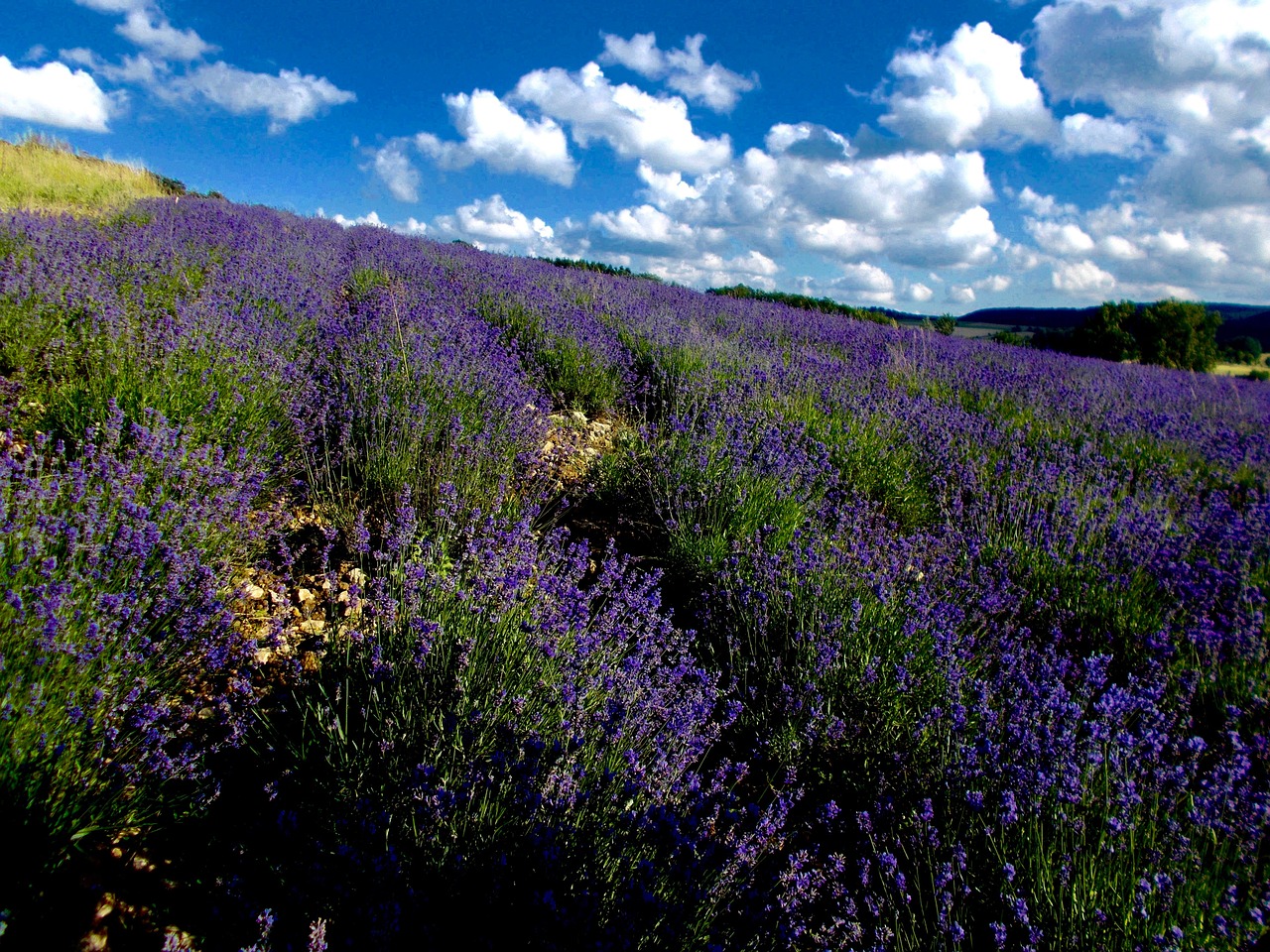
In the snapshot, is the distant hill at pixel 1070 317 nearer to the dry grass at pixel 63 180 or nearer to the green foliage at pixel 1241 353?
the green foliage at pixel 1241 353

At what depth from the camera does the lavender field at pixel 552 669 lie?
135 cm

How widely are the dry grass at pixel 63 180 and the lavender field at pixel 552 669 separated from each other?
7027mm

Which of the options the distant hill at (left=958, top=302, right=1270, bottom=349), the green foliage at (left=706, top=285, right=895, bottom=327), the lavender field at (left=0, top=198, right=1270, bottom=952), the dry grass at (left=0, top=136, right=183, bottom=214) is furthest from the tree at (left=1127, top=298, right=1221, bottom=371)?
the distant hill at (left=958, top=302, right=1270, bottom=349)

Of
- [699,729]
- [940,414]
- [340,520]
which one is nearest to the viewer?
[699,729]

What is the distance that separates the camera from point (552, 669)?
1.75m

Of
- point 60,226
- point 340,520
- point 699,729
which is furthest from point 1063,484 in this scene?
point 60,226

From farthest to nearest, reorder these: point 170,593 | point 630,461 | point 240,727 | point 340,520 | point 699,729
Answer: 1. point 630,461
2. point 340,520
3. point 699,729
4. point 170,593
5. point 240,727

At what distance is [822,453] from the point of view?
4.00m

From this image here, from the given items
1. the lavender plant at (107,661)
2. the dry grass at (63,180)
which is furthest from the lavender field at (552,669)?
the dry grass at (63,180)

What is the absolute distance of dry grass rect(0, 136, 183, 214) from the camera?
942 centimetres

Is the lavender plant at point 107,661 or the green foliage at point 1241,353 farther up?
the green foliage at point 1241,353

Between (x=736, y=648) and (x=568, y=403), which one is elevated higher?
(x=568, y=403)

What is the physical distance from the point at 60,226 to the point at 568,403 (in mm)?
4654

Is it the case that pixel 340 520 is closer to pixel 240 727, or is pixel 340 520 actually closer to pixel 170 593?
pixel 170 593
